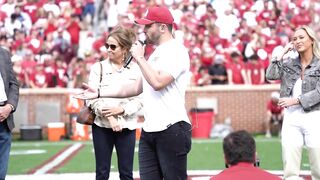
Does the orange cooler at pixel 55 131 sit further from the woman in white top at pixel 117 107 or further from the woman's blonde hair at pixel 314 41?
the woman's blonde hair at pixel 314 41

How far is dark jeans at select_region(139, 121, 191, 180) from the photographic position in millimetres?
5945

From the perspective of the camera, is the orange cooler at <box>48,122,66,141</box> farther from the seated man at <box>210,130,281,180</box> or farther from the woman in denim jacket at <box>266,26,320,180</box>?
the seated man at <box>210,130,281,180</box>

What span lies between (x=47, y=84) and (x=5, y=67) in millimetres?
10511

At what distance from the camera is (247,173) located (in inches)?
182

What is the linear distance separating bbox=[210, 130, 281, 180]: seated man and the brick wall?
11989 mm

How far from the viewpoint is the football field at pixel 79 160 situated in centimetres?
1066

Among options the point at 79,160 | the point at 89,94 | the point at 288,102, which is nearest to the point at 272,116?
the point at 79,160

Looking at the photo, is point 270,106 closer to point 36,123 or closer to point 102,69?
point 36,123

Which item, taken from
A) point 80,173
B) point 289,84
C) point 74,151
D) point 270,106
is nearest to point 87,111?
point 289,84

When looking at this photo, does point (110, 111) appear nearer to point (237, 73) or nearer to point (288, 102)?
point (288, 102)

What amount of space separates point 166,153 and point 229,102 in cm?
1100

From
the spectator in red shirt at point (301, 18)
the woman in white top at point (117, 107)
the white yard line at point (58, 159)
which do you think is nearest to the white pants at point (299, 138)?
the woman in white top at point (117, 107)

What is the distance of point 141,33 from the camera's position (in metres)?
18.9

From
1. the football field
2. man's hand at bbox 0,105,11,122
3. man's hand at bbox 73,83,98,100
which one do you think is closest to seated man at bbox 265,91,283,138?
the football field
